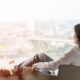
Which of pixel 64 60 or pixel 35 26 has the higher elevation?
pixel 35 26

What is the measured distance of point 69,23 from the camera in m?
2.78

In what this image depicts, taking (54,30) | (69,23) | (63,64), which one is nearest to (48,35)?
(54,30)

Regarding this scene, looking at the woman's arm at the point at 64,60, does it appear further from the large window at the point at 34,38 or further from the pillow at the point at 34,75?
the large window at the point at 34,38

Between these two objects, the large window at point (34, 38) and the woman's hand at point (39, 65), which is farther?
the large window at point (34, 38)

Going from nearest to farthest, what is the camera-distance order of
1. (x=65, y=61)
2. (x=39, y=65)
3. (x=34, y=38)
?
(x=65, y=61) < (x=39, y=65) < (x=34, y=38)

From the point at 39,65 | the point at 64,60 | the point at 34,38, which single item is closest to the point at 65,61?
the point at 64,60

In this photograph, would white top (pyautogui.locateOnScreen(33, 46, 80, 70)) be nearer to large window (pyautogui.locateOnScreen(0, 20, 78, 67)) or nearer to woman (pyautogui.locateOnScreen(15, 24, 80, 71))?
woman (pyautogui.locateOnScreen(15, 24, 80, 71))

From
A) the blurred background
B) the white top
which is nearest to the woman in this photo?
the white top

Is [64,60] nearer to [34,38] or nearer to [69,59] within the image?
[69,59]

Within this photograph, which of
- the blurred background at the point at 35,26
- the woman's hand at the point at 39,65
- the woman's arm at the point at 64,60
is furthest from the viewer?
the blurred background at the point at 35,26

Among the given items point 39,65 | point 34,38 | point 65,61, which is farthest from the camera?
point 34,38

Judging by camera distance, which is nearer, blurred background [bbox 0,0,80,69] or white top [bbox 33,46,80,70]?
white top [bbox 33,46,80,70]

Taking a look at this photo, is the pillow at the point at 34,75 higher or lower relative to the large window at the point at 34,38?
lower

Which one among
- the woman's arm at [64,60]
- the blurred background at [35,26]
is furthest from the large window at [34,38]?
the woman's arm at [64,60]
